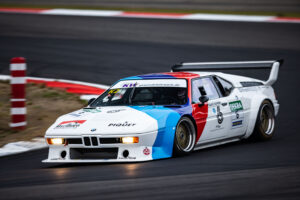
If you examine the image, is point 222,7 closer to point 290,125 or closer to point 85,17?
point 85,17

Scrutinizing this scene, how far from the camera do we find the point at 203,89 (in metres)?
8.70

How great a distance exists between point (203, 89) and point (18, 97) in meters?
3.04

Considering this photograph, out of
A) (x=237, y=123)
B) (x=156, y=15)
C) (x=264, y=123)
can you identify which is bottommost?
(x=264, y=123)

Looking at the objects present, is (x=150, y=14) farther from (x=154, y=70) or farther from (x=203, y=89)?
(x=203, y=89)

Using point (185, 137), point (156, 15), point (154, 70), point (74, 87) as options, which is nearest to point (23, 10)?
point (156, 15)

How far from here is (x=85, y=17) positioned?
22672 mm

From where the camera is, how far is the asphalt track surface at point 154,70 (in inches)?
223

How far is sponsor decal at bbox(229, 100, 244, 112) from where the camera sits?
896 centimetres

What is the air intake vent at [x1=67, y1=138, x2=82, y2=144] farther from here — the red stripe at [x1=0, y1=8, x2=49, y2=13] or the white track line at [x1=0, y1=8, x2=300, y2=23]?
the red stripe at [x1=0, y1=8, x2=49, y2=13]

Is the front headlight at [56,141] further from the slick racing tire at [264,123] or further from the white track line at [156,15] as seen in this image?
the white track line at [156,15]

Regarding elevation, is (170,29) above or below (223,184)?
above

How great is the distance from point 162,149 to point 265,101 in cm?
295

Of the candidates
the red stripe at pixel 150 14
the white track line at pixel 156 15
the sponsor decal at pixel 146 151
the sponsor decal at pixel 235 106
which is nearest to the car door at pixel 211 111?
the sponsor decal at pixel 235 106

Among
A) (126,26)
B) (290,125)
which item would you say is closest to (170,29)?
(126,26)
